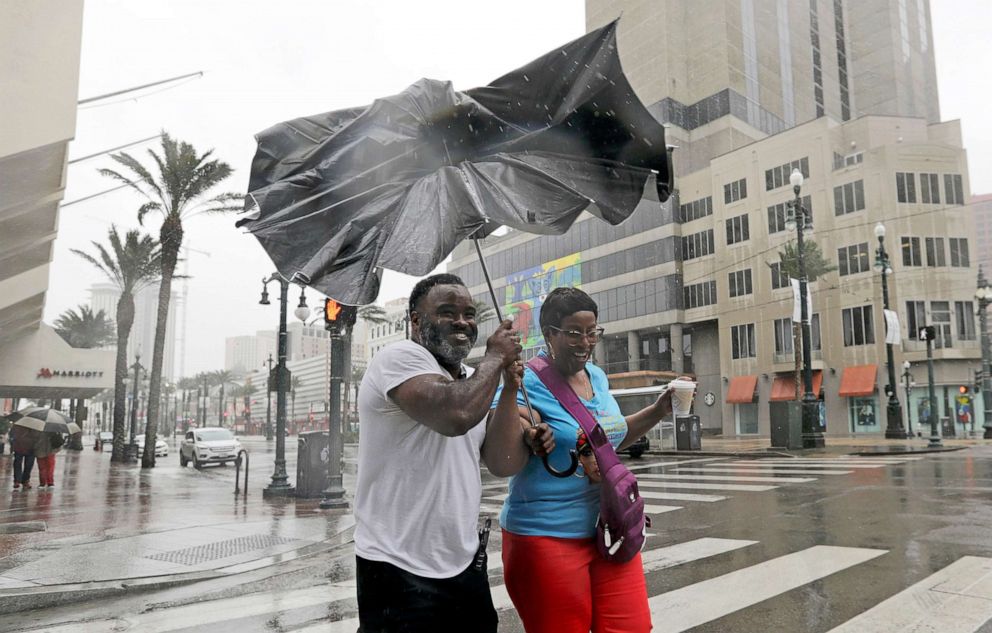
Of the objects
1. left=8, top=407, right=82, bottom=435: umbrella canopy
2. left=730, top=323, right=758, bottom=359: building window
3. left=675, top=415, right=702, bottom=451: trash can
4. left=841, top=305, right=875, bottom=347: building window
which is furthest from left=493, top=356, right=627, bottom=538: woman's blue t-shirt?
left=730, top=323, right=758, bottom=359: building window

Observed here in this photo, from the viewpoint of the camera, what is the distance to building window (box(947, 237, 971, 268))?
41.4m

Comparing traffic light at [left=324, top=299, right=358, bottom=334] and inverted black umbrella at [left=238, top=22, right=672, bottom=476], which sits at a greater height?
traffic light at [left=324, top=299, right=358, bottom=334]

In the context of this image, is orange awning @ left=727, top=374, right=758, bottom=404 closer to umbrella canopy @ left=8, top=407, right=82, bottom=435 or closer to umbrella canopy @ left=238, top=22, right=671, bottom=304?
umbrella canopy @ left=8, top=407, right=82, bottom=435

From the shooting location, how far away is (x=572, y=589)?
8.95ft

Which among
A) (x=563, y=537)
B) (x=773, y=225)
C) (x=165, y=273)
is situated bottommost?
(x=563, y=537)

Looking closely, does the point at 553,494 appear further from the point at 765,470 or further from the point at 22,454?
the point at 22,454

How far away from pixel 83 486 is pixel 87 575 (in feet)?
42.0

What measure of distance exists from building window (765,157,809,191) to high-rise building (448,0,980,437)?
9 cm

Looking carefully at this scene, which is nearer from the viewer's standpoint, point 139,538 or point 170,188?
point 139,538

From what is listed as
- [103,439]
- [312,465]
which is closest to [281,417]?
[312,465]

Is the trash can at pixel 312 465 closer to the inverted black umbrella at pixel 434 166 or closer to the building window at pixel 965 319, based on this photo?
the inverted black umbrella at pixel 434 166

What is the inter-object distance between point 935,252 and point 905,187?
4121 millimetres

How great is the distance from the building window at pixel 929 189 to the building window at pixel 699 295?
14.0 metres

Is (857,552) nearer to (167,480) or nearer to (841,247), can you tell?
(167,480)
